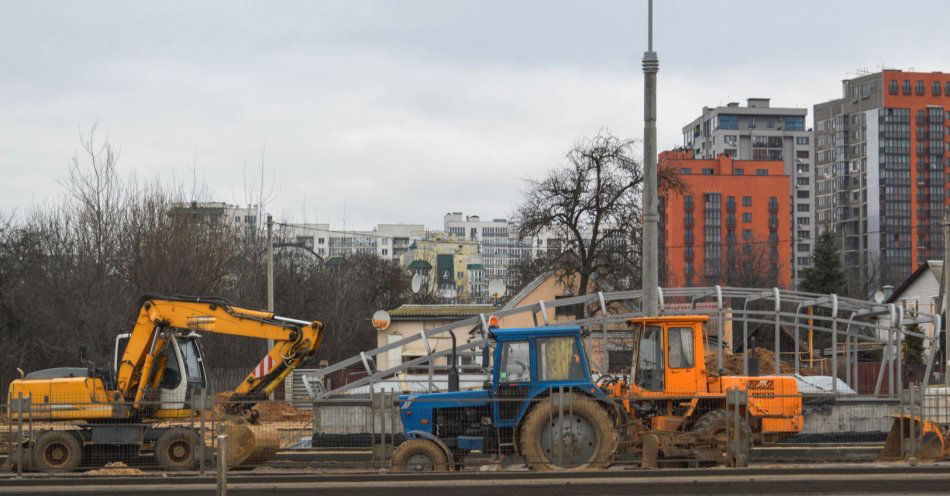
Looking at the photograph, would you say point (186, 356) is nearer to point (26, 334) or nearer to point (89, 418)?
point (89, 418)

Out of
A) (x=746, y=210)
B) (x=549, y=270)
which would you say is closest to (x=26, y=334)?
(x=549, y=270)

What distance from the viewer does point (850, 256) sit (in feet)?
531

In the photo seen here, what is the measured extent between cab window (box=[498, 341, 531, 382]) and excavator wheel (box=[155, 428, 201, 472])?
19.5 ft

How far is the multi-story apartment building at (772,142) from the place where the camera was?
164 m

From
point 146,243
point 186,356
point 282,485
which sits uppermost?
point 146,243

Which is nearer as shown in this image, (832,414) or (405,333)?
(832,414)

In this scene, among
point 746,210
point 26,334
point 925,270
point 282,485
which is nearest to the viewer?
point 282,485

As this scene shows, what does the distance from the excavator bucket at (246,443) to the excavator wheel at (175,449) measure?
614 millimetres

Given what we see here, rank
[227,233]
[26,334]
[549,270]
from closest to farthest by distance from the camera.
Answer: [26,334], [549,270], [227,233]

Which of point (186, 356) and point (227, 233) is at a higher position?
point (227, 233)

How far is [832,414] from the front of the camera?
2403 centimetres

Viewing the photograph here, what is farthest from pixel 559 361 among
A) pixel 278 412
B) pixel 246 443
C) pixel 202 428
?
pixel 278 412

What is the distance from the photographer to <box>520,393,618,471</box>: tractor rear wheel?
18422mm

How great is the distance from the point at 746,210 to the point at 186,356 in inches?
4856
